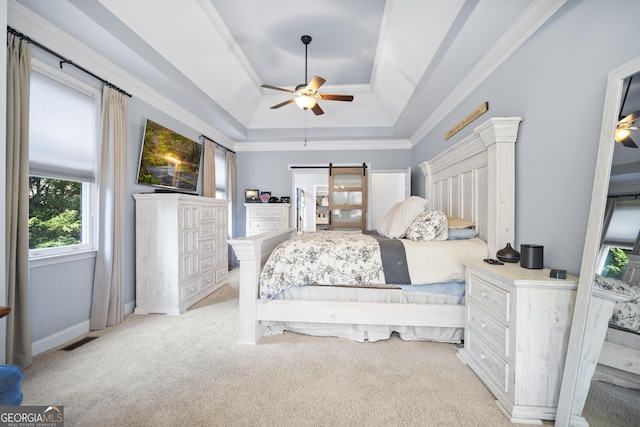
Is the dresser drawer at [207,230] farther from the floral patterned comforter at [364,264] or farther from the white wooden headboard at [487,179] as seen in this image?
the white wooden headboard at [487,179]

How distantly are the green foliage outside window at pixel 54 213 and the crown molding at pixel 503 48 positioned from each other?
3961 mm

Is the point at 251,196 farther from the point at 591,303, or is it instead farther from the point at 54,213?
the point at 591,303

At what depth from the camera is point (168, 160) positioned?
3582 mm

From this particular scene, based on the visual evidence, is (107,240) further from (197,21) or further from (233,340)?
(197,21)

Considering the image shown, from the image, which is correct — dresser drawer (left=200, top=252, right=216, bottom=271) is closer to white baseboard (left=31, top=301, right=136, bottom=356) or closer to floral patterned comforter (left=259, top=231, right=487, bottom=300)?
white baseboard (left=31, top=301, right=136, bottom=356)

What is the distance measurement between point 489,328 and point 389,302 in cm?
76

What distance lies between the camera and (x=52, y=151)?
224 cm

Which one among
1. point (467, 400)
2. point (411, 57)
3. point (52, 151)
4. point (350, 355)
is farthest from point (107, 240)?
point (411, 57)

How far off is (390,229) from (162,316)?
2656 mm

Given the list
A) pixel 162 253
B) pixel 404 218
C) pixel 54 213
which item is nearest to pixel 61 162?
pixel 54 213

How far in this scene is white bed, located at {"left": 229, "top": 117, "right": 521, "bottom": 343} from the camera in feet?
7.02

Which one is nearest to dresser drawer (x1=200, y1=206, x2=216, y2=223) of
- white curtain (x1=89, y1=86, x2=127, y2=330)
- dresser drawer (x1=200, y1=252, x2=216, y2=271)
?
dresser drawer (x1=200, y1=252, x2=216, y2=271)

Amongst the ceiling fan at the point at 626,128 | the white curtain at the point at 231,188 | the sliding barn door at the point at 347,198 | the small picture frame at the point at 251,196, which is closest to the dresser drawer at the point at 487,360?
the ceiling fan at the point at 626,128

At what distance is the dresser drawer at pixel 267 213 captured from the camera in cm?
529
